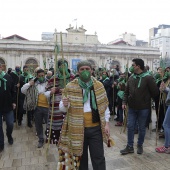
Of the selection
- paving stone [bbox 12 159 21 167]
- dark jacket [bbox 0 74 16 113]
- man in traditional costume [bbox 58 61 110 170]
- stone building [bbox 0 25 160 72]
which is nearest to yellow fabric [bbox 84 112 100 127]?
man in traditional costume [bbox 58 61 110 170]

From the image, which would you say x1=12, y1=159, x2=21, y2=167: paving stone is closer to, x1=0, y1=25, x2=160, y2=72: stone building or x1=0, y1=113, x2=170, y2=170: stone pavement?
x1=0, y1=113, x2=170, y2=170: stone pavement

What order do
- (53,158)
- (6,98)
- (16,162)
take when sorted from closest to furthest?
(16,162) < (53,158) < (6,98)

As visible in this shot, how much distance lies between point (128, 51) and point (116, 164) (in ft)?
134

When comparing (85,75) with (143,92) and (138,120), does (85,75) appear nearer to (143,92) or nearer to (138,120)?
(143,92)

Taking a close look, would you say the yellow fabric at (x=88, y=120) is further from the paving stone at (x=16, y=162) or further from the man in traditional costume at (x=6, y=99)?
the man in traditional costume at (x=6, y=99)

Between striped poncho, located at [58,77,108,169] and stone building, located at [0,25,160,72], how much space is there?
100 feet

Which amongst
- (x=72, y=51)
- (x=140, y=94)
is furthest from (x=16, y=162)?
(x=72, y=51)

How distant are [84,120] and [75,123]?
14cm

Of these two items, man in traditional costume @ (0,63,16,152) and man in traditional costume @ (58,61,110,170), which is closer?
man in traditional costume @ (58,61,110,170)

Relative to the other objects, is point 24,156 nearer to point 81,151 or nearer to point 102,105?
point 81,151

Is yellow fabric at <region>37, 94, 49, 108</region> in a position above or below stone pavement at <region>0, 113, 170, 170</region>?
above

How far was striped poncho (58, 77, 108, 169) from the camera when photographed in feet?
9.70

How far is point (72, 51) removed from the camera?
38906 mm

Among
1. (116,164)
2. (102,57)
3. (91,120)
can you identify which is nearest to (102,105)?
(91,120)
